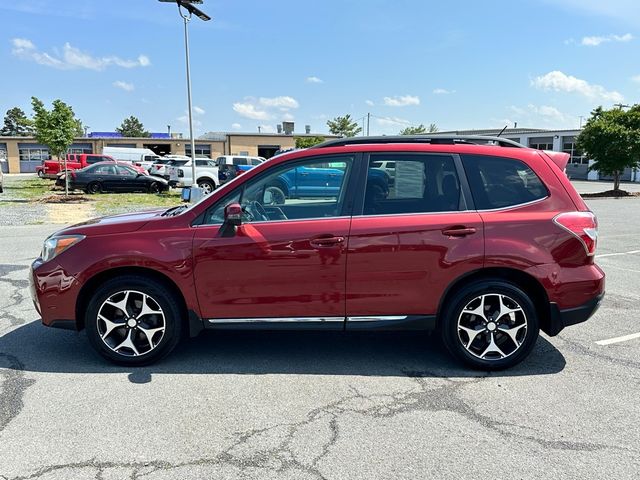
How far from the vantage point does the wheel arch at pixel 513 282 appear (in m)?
3.93

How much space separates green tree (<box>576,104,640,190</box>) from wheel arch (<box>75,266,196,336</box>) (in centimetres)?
2575

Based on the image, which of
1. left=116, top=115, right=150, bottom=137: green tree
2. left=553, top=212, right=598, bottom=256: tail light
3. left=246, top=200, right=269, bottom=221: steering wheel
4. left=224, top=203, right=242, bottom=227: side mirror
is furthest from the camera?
left=116, top=115, right=150, bottom=137: green tree

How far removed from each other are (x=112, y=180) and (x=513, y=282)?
22598 mm

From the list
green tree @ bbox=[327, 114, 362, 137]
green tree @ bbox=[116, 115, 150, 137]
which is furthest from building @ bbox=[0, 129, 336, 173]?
green tree @ bbox=[116, 115, 150, 137]

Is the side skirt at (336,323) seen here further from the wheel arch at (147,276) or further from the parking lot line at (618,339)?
the parking lot line at (618,339)

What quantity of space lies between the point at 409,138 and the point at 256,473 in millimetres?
2903

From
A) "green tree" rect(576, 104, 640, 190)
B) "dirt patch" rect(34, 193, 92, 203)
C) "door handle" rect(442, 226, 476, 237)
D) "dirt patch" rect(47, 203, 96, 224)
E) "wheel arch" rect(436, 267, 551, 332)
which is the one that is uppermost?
"green tree" rect(576, 104, 640, 190)

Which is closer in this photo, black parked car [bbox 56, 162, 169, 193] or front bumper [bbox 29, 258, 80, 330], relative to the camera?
front bumper [bbox 29, 258, 80, 330]

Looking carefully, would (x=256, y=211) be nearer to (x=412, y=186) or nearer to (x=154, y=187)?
(x=412, y=186)

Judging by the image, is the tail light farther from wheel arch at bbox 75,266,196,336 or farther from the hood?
the hood

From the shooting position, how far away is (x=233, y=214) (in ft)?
12.3

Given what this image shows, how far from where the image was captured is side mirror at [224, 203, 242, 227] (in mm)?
3738

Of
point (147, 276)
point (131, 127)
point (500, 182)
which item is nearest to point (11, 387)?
point (147, 276)

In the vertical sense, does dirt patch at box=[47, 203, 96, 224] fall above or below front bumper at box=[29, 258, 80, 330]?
below
